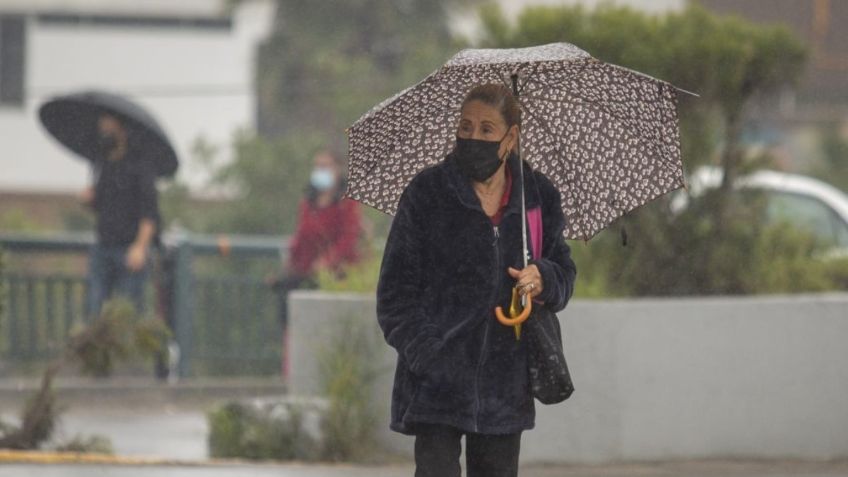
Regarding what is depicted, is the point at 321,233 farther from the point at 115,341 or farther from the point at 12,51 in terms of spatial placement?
the point at 12,51

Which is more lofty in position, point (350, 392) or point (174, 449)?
point (350, 392)

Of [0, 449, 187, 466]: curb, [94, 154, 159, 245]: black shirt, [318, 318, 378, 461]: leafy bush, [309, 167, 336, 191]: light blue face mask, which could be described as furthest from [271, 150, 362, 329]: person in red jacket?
[0, 449, 187, 466]: curb

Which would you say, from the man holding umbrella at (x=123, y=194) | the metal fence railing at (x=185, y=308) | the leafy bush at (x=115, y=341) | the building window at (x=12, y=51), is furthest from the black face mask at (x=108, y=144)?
the building window at (x=12, y=51)

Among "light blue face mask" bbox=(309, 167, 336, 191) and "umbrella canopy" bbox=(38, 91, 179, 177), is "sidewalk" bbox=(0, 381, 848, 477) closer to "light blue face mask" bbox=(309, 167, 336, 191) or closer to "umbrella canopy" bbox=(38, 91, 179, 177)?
"light blue face mask" bbox=(309, 167, 336, 191)

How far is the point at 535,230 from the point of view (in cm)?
555

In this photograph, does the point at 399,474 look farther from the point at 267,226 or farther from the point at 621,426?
the point at 267,226

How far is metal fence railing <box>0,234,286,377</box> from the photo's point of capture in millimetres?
13516

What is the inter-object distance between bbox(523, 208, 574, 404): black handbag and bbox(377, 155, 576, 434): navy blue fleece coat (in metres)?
0.03

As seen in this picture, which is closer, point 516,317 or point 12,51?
point 516,317

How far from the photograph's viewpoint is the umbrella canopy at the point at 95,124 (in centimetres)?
1326

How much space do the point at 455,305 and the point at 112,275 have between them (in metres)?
8.16

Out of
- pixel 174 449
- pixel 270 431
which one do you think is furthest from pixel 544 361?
pixel 174 449

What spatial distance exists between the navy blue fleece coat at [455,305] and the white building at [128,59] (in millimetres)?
30356

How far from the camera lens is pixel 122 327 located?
8.98m
